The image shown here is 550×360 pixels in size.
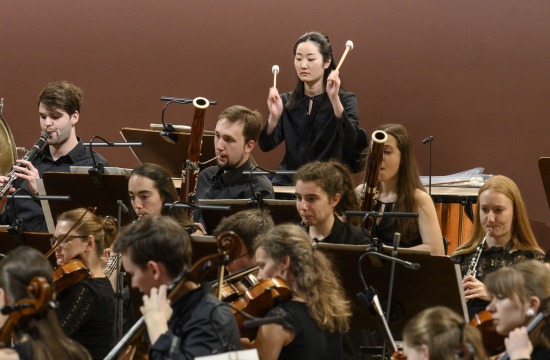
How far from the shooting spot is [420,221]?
4355 millimetres

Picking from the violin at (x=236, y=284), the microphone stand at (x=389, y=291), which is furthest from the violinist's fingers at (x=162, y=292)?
the microphone stand at (x=389, y=291)

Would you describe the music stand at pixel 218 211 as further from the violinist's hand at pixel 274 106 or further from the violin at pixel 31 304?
the violin at pixel 31 304

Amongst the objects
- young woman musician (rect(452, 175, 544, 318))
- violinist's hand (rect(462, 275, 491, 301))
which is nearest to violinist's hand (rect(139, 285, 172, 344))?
violinist's hand (rect(462, 275, 491, 301))

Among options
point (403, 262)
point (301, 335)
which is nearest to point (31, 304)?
point (301, 335)

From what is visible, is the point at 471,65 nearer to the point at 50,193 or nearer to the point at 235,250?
the point at 50,193

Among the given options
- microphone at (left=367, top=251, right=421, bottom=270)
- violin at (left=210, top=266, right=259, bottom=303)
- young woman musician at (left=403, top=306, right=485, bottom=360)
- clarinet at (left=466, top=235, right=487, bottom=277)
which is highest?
microphone at (left=367, top=251, right=421, bottom=270)

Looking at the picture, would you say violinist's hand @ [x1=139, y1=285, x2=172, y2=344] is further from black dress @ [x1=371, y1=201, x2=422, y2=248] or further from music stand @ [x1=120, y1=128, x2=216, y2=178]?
music stand @ [x1=120, y1=128, x2=216, y2=178]

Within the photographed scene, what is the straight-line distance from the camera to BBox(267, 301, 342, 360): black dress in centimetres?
308

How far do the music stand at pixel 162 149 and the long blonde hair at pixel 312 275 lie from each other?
6.68ft

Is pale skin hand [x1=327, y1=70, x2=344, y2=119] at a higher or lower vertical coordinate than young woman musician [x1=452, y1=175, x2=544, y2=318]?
higher

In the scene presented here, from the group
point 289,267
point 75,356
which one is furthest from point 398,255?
point 75,356

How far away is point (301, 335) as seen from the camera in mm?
3092

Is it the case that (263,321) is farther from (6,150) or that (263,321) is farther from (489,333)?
(6,150)

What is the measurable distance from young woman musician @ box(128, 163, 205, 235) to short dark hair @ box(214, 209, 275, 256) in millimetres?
561
